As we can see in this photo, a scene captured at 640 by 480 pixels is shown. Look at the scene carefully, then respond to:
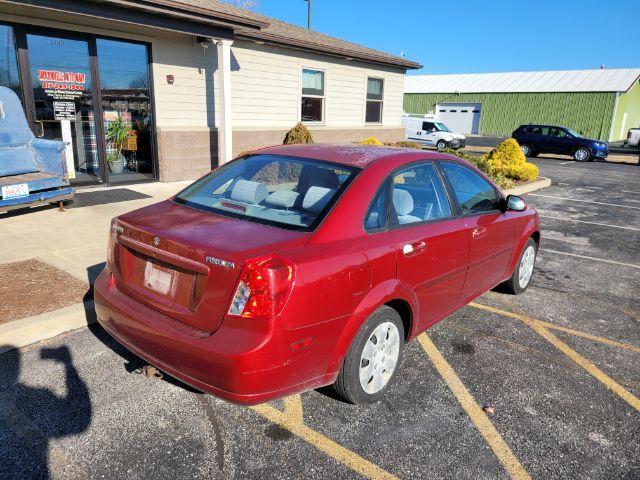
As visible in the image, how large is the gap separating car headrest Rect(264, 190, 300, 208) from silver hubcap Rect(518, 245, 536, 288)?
2.90m

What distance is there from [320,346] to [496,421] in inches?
50.5

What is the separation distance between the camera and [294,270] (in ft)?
8.18

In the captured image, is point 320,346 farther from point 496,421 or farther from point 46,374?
point 46,374

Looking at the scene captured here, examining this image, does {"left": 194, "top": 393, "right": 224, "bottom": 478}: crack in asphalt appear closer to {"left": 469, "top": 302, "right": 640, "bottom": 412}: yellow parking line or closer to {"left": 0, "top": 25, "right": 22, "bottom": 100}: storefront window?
{"left": 469, "top": 302, "right": 640, "bottom": 412}: yellow parking line

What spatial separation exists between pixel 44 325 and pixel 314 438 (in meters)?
2.40

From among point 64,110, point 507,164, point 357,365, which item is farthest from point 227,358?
point 507,164

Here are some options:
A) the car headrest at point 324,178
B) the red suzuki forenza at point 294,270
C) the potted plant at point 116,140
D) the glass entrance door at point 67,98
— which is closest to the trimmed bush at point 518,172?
the potted plant at point 116,140

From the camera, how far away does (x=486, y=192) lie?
4.37 meters

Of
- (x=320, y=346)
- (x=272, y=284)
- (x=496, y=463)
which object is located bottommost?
(x=496, y=463)

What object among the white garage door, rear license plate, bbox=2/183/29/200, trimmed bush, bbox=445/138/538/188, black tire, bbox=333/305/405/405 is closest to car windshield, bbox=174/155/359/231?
black tire, bbox=333/305/405/405

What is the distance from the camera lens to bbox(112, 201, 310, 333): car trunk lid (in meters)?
2.52

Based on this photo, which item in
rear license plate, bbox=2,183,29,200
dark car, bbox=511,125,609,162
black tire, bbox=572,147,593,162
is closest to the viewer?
rear license plate, bbox=2,183,29,200

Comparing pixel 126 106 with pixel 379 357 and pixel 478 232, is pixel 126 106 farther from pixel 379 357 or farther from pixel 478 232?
pixel 379 357

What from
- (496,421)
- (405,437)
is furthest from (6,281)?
(496,421)
